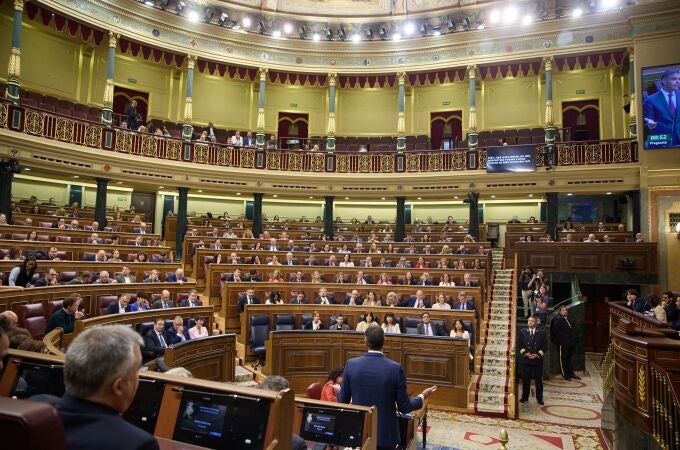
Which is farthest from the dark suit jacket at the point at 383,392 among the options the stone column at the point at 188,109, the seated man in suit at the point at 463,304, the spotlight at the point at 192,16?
the spotlight at the point at 192,16

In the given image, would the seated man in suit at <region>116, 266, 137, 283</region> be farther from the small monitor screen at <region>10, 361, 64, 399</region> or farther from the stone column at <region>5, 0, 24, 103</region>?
the small monitor screen at <region>10, 361, 64, 399</region>

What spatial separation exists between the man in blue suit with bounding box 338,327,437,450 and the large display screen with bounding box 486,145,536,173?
1300 centimetres

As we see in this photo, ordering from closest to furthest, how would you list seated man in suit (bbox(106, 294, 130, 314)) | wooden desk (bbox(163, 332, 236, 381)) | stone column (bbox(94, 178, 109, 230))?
wooden desk (bbox(163, 332, 236, 381)) → seated man in suit (bbox(106, 294, 130, 314)) → stone column (bbox(94, 178, 109, 230))

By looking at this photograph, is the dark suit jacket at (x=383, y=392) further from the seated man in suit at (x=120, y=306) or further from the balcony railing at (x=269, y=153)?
the balcony railing at (x=269, y=153)

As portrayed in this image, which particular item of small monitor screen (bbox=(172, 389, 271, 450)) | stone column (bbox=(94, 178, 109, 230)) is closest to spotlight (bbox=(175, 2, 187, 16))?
stone column (bbox=(94, 178, 109, 230))

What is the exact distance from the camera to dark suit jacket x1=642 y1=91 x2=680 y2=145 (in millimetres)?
13053

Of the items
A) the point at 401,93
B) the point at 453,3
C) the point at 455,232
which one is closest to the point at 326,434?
the point at 455,232

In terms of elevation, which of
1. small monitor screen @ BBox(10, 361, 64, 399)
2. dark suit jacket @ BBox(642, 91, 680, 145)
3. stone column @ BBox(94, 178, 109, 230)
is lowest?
small monitor screen @ BBox(10, 361, 64, 399)

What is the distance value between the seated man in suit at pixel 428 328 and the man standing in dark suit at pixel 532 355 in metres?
1.27

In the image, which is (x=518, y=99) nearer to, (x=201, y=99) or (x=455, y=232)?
(x=455, y=232)

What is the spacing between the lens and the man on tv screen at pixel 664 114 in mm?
13078

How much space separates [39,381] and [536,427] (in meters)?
6.20

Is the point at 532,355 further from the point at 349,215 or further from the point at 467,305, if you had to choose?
the point at 349,215

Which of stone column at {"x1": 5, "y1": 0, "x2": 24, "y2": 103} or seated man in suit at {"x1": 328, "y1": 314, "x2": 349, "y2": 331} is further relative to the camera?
stone column at {"x1": 5, "y1": 0, "x2": 24, "y2": 103}
